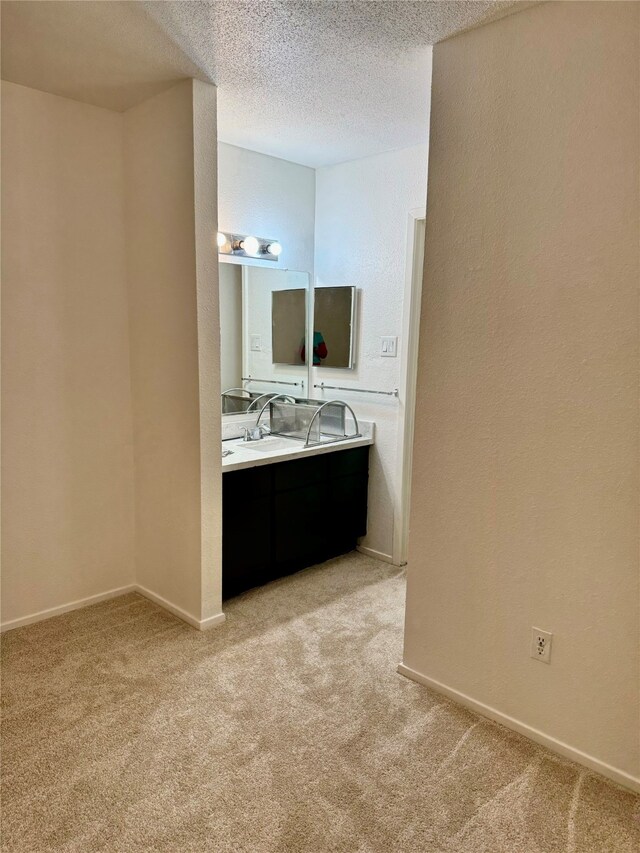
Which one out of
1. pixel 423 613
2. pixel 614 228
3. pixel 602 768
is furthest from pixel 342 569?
pixel 614 228

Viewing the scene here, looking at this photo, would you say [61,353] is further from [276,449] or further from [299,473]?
[299,473]

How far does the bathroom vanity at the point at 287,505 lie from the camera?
2.82 meters

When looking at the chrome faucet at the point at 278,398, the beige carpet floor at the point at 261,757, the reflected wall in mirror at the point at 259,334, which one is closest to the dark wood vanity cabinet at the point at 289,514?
the beige carpet floor at the point at 261,757

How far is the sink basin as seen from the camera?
10.5ft

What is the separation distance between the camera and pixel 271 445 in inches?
130

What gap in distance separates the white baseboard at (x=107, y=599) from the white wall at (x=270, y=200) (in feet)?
6.65

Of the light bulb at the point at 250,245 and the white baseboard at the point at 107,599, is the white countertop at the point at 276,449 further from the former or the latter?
the light bulb at the point at 250,245

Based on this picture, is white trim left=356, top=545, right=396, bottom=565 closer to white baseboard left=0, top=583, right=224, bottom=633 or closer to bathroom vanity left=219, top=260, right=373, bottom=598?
bathroom vanity left=219, top=260, right=373, bottom=598

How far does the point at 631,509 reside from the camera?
1.67 m

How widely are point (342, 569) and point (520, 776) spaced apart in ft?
5.48

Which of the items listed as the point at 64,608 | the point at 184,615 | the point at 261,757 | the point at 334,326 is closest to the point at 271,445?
the point at 334,326

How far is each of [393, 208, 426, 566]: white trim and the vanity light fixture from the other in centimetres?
82

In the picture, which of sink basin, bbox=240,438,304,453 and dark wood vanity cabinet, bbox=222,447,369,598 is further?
sink basin, bbox=240,438,304,453

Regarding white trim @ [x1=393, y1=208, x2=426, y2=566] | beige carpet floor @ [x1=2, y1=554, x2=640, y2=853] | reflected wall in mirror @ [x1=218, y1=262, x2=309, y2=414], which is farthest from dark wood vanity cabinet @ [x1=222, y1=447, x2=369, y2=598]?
reflected wall in mirror @ [x1=218, y1=262, x2=309, y2=414]
